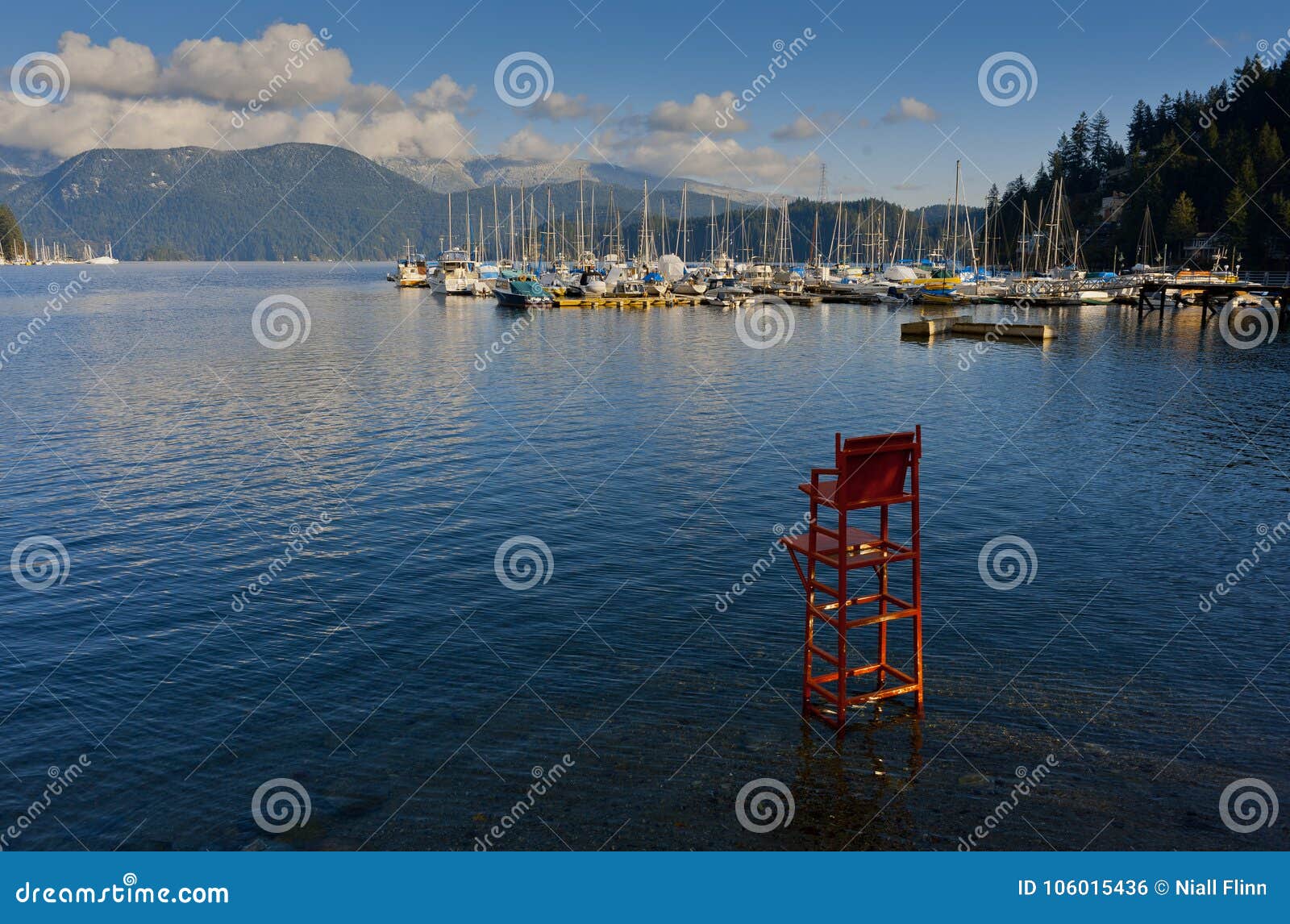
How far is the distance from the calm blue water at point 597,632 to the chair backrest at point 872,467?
470cm

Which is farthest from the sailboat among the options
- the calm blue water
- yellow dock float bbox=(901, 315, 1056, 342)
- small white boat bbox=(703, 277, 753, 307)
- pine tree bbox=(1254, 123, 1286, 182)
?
pine tree bbox=(1254, 123, 1286, 182)

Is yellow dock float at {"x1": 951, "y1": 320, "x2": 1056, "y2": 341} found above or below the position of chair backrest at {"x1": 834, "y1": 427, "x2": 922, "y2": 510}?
above

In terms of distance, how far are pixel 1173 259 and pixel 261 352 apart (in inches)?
6086

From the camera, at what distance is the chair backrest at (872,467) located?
50.6ft

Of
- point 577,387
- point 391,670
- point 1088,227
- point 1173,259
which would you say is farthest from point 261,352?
point 1088,227

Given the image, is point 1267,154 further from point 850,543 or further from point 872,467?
point 872,467

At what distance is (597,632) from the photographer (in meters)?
22.2

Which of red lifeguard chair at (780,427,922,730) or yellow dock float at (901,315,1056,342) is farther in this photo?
yellow dock float at (901,315,1056,342)

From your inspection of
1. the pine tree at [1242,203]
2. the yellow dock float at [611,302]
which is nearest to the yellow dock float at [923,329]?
the yellow dock float at [611,302]

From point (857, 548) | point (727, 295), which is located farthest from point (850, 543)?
point (727, 295)

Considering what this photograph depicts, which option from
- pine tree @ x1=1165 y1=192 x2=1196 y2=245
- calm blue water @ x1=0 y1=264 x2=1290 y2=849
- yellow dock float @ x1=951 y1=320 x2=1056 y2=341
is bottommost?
calm blue water @ x1=0 y1=264 x2=1290 y2=849

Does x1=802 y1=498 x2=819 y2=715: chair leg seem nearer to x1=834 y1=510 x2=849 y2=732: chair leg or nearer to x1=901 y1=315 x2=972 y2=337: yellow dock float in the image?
x1=834 y1=510 x2=849 y2=732: chair leg

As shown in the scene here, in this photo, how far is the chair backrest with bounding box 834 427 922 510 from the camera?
15438 mm

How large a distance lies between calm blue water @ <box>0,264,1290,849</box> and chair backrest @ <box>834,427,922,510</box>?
4.70 m
